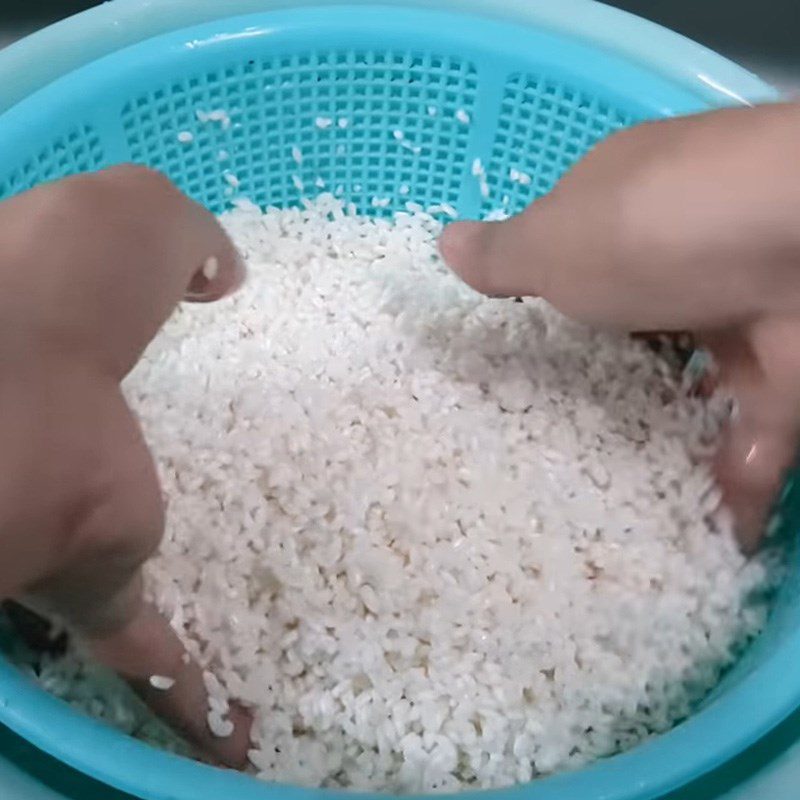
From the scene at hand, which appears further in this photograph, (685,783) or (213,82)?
(213,82)

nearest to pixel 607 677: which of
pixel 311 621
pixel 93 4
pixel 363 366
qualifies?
pixel 311 621

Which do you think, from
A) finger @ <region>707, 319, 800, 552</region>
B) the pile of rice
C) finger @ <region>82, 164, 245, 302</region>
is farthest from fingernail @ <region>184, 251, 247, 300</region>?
finger @ <region>707, 319, 800, 552</region>

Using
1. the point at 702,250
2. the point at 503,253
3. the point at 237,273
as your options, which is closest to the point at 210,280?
the point at 237,273

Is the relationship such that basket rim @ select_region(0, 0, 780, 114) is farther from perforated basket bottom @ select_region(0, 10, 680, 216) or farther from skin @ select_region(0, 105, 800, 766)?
skin @ select_region(0, 105, 800, 766)

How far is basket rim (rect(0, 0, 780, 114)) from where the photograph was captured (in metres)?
0.89

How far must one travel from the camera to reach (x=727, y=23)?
1146mm

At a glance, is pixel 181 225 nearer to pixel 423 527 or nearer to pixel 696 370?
pixel 423 527

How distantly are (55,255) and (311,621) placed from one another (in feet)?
1.18

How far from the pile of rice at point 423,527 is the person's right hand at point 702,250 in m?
0.10

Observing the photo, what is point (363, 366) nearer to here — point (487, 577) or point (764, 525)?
point (487, 577)

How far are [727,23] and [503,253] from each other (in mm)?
497

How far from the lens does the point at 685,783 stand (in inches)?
25.1

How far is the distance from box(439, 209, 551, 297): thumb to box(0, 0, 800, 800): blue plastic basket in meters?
0.12

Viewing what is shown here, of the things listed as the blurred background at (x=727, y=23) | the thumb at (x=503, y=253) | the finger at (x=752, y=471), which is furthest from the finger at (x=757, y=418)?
the blurred background at (x=727, y=23)
